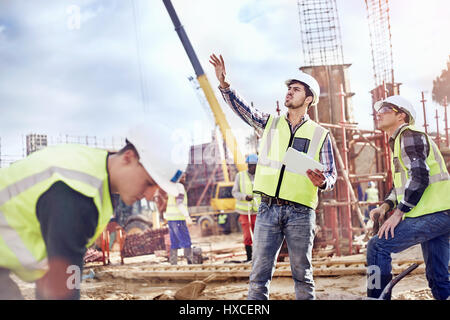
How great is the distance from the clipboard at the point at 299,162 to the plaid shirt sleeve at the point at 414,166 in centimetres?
53

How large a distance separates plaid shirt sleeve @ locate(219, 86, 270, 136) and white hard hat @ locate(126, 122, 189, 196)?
3.24 feet

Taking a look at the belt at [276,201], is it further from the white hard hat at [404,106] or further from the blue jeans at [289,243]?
the white hard hat at [404,106]

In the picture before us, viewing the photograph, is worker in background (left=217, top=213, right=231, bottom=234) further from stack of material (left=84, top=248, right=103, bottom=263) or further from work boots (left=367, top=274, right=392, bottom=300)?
work boots (left=367, top=274, right=392, bottom=300)

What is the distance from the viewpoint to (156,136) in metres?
2.02

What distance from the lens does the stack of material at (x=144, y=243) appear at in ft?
25.5

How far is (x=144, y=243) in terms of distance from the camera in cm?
801

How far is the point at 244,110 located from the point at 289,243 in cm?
86

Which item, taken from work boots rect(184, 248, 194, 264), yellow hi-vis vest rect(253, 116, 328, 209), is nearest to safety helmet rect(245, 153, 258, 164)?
work boots rect(184, 248, 194, 264)

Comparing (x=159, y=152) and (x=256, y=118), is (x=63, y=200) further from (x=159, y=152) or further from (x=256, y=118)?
(x=256, y=118)

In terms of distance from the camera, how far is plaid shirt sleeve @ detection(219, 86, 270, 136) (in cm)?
301

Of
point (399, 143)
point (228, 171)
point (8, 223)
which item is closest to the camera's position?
point (8, 223)
